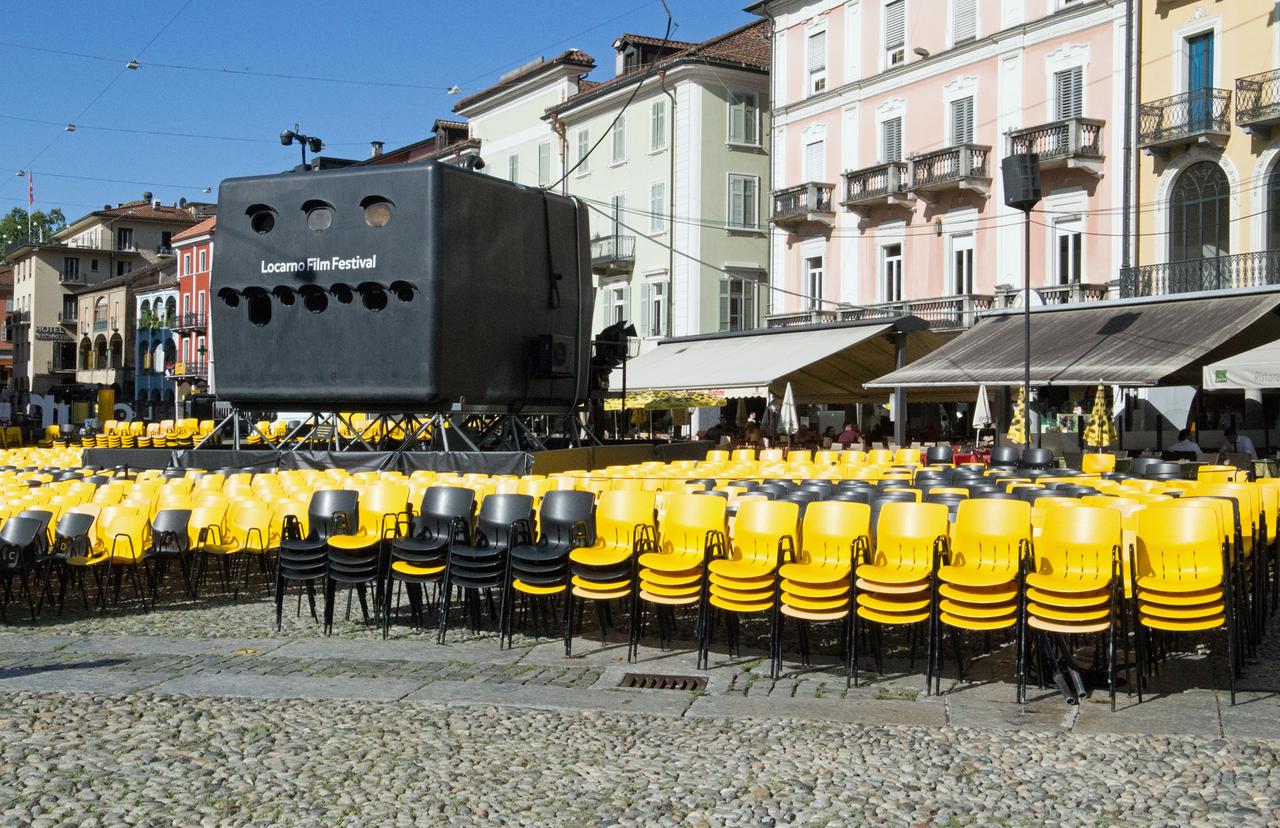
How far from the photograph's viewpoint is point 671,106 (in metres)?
39.6

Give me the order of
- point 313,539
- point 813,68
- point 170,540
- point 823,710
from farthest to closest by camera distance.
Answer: point 813,68
point 170,540
point 313,539
point 823,710

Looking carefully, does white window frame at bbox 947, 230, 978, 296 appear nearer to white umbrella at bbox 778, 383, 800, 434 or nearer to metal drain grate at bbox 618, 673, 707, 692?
white umbrella at bbox 778, 383, 800, 434

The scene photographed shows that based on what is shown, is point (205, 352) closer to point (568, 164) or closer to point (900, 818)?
point (568, 164)

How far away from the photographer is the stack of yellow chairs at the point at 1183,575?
24.2ft

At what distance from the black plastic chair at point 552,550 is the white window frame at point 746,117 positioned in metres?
30.4

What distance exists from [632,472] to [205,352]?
184 ft

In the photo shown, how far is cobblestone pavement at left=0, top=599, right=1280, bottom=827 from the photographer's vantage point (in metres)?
5.62

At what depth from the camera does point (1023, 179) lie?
18125mm

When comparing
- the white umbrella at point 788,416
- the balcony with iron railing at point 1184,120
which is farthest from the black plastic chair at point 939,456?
the balcony with iron railing at point 1184,120

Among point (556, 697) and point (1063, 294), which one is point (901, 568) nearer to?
point (556, 697)

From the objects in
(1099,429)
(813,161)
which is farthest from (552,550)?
(813,161)

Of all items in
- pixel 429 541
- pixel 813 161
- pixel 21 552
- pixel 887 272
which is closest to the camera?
pixel 429 541

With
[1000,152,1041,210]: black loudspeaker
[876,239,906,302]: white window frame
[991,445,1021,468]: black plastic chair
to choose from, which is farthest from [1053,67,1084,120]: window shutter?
[991,445,1021,468]: black plastic chair

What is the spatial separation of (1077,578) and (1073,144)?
21.0 meters
